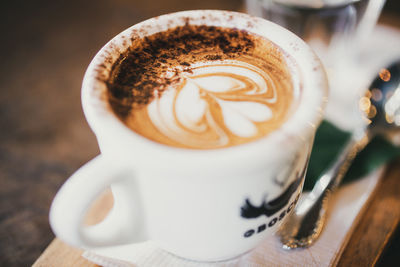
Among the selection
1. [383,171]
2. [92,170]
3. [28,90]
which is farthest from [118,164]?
[28,90]

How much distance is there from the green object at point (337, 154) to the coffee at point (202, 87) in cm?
28

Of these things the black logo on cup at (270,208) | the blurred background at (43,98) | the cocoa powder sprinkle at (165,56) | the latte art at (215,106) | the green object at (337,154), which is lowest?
the blurred background at (43,98)

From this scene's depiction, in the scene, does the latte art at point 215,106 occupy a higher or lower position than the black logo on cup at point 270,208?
higher

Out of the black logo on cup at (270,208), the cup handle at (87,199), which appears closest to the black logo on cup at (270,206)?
the black logo on cup at (270,208)

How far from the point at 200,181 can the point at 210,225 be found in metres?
0.09

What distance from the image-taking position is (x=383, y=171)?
0.75 metres

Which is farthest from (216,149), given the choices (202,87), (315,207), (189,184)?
(315,207)

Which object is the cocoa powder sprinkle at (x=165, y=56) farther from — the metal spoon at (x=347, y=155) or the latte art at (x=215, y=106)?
the metal spoon at (x=347, y=155)

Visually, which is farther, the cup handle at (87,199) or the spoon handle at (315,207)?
the spoon handle at (315,207)

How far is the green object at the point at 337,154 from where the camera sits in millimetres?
751

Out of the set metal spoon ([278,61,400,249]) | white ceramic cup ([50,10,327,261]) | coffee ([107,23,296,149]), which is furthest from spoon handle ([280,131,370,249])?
coffee ([107,23,296,149])

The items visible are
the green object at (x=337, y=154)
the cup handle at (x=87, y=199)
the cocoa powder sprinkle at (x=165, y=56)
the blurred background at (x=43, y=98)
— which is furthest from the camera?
the blurred background at (x=43, y=98)

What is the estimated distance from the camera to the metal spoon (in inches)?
25.1

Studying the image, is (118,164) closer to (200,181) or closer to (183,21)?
(200,181)
